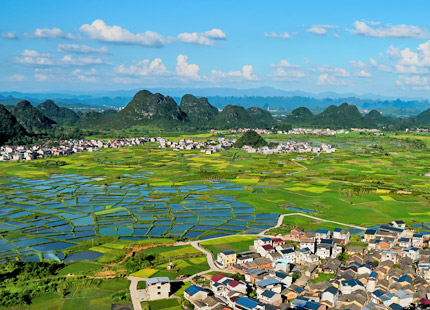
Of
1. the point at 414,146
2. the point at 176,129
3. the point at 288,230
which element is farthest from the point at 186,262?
the point at 176,129

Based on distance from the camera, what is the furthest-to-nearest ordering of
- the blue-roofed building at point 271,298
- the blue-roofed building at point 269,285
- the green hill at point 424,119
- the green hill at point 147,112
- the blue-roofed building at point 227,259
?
1. the green hill at point 424,119
2. the green hill at point 147,112
3. the blue-roofed building at point 227,259
4. the blue-roofed building at point 269,285
5. the blue-roofed building at point 271,298

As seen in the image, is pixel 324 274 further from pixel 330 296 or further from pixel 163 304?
pixel 163 304

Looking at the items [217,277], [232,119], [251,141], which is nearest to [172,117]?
[232,119]

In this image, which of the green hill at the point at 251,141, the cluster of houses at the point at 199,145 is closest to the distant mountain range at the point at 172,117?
the cluster of houses at the point at 199,145

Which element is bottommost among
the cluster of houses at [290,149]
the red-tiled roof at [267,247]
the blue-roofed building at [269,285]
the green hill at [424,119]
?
the blue-roofed building at [269,285]

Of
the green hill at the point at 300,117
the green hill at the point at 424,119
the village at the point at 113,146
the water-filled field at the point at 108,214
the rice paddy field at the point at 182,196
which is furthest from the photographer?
the green hill at the point at 424,119

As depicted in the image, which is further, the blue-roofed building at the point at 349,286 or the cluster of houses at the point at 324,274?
the blue-roofed building at the point at 349,286

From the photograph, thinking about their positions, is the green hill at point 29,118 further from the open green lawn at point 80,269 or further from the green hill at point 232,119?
the open green lawn at point 80,269
